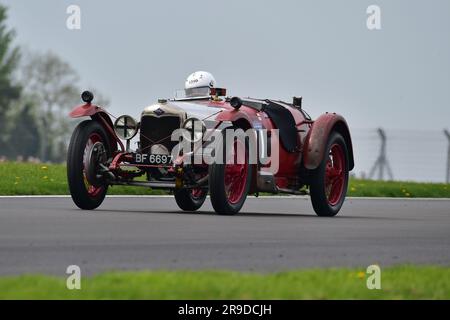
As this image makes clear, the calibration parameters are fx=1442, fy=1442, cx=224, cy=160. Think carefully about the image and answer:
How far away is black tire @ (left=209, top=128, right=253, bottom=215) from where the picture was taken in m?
17.4

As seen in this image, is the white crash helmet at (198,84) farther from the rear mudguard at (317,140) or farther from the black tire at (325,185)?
the black tire at (325,185)

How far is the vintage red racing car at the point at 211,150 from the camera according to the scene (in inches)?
709

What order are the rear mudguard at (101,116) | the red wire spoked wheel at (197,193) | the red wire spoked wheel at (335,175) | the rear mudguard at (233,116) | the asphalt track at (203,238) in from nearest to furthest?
the asphalt track at (203,238), the rear mudguard at (233,116), the rear mudguard at (101,116), the red wire spoked wheel at (335,175), the red wire spoked wheel at (197,193)

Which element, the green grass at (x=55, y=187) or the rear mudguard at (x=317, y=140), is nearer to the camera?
the rear mudguard at (x=317, y=140)

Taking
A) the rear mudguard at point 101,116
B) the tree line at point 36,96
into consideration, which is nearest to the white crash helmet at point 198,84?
the rear mudguard at point 101,116

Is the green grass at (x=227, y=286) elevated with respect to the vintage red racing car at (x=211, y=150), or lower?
lower

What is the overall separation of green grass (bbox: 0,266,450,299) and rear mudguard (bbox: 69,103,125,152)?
8.37 metres

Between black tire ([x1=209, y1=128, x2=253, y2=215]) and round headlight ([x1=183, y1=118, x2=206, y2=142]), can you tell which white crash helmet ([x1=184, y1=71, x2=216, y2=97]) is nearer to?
round headlight ([x1=183, y1=118, x2=206, y2=142])

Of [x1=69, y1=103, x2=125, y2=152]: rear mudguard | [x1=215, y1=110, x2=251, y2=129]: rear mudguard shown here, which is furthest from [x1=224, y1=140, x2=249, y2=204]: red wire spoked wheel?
[x1=69, y1=103, x2=125, y2=152]: rear mudguard

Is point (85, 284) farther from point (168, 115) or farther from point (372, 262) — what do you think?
point (168, 115)

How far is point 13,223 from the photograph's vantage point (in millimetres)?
15734

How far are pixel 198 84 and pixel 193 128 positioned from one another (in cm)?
146

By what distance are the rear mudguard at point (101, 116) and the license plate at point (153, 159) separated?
0.61 meters
